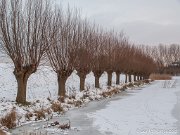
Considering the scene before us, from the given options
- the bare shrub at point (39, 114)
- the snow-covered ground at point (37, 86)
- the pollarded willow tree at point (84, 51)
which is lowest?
the bare shrub at point (39, 114)

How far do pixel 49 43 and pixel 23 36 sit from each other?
2.40 meters

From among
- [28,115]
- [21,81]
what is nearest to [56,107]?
[21,81]

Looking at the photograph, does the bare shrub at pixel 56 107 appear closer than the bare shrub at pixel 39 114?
No

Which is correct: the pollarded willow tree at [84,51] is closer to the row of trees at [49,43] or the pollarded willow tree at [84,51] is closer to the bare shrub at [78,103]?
the row of trees at [49,43]

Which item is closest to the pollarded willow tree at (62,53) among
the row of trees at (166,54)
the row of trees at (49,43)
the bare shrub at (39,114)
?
the row of trees at (49,43)

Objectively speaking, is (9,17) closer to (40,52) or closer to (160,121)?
(40,52)

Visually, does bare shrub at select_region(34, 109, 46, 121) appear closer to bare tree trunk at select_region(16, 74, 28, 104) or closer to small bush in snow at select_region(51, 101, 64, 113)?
small bush in snow at select_region(51, 101, 64, 113)

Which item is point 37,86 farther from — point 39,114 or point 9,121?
point 9,121

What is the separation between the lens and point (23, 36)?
17.7 m

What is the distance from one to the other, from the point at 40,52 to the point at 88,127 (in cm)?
642

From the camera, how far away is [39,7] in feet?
61.5

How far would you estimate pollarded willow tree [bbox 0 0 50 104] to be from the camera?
17422 mm

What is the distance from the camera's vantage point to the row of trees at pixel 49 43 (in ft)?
57.5

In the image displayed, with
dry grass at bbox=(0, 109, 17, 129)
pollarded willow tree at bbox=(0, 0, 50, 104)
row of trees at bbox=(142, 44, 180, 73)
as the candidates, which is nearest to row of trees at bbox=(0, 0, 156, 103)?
pollarded willow tree at bbox=(0, 0, 50, 104)
